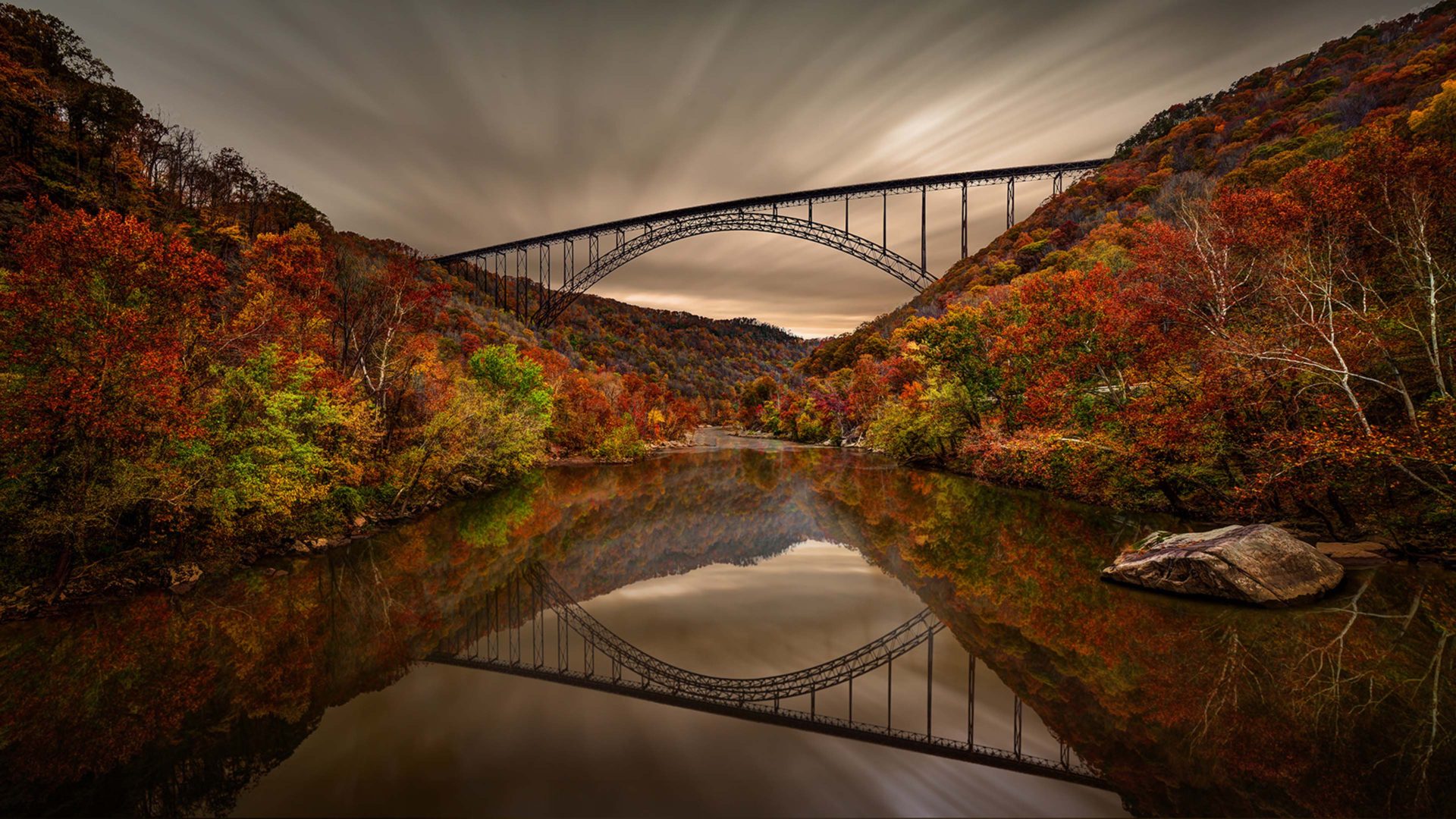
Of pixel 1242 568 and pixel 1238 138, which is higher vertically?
pixel 1238 138

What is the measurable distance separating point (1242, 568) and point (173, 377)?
1872cm

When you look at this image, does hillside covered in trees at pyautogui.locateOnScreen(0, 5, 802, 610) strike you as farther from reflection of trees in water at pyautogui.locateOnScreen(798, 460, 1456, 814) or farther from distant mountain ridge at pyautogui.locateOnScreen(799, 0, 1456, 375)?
distant mountain ridge at pyautogui.locateOnScreen(799, 0, 1456, 375)

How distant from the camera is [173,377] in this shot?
929 centimetres

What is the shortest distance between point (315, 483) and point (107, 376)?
6000 mm

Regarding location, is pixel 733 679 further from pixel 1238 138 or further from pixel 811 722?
pixel 1238 138

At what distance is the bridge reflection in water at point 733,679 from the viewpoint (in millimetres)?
5734

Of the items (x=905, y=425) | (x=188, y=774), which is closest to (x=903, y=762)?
(x=188, y=774)

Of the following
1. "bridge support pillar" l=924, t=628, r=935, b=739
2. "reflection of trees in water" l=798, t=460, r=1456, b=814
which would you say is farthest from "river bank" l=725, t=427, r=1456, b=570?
"bridge support pillar" l=924, t=628, r=935, b=739

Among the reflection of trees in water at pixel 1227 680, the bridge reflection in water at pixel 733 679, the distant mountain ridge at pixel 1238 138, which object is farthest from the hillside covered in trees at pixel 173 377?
the distant mountain ridge at pixel 1238 138

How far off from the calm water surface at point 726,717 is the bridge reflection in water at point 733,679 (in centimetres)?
18

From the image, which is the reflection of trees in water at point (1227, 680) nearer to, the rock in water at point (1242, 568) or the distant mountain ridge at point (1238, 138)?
the rock in water at point (1242, 568)

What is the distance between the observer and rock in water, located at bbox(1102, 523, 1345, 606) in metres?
9.00

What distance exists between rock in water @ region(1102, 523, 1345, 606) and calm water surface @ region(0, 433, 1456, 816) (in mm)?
369

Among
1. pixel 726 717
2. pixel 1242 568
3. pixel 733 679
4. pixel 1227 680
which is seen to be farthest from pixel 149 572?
pixel 1242 568
